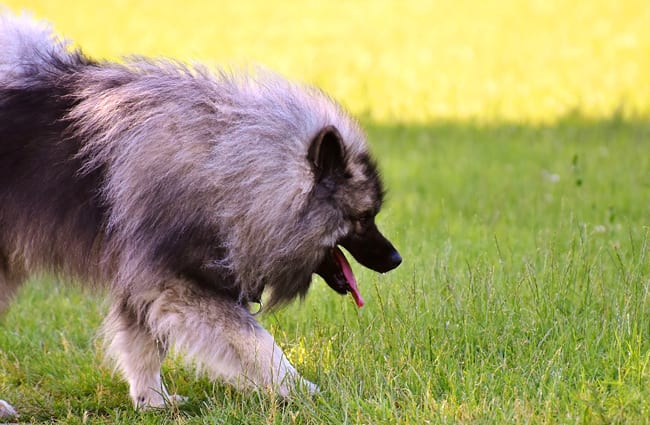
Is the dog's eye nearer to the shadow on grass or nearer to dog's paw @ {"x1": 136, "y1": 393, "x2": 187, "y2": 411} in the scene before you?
the shadow on grass

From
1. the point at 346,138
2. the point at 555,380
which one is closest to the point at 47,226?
the point at 346,138

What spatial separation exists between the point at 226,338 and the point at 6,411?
1.25 meters

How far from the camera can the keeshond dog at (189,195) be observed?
415cm

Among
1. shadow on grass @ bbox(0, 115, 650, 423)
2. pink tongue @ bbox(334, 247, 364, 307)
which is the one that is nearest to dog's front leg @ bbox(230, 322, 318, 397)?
shadow on grass @ bbox(0, 115, 650, 423)

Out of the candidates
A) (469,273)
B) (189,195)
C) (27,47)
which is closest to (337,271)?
(189,195)

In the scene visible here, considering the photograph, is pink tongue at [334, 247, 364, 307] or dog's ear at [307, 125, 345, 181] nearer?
dog's ear at [307, 125, 345, 181]

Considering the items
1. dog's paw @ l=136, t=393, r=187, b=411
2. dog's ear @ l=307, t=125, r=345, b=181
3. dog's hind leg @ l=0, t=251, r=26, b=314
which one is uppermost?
dog's ear @ l=307, t=125, r=345, b=181

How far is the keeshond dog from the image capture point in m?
4.15

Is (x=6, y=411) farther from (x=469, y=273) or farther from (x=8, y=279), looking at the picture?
(x=469, y=273)

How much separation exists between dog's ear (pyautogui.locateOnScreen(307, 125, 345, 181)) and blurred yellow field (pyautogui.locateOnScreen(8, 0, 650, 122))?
7.00 metres

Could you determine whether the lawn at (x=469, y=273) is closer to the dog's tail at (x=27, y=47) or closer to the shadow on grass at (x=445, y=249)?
the shadow on grass at (x=445, y=249)

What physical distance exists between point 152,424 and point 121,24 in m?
13.2

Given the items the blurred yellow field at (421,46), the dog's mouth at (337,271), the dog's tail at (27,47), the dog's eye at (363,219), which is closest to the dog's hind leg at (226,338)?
the dog's mouth at (337,271)

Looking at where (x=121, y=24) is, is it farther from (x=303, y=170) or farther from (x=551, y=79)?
(x=303, y=170)
